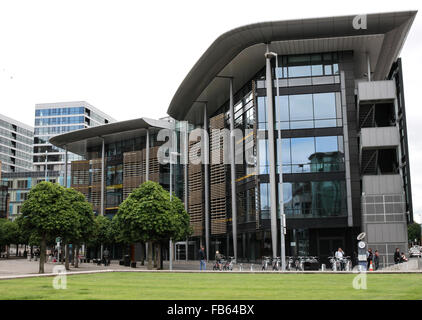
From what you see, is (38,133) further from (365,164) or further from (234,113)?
(365,164)

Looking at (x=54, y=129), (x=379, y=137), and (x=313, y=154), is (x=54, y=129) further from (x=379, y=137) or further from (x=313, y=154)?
(x=379, y=137)

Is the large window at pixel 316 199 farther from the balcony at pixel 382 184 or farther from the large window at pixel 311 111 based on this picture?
the large window at pixel 311 111

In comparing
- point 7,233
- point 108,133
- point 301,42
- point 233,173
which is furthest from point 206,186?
point 7,233

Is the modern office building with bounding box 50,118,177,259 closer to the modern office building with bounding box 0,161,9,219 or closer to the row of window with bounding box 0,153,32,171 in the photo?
the modern office building with bounding box 0,161,9,219

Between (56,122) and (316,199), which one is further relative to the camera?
(56,122)

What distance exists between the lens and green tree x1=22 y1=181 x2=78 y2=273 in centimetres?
3241

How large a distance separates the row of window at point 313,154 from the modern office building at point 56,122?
104557 millimetres

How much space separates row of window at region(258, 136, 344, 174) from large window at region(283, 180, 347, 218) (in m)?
1.21

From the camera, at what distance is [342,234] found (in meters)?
39.9

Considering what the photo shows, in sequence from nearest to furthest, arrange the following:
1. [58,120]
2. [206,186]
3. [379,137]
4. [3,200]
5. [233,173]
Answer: [379,137]
[233,173]
[206,186]
[3,200]
[58,120]

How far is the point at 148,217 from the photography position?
38219 millimetres

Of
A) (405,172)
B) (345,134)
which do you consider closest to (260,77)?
(345,134)

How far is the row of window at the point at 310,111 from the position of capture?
40.6 m

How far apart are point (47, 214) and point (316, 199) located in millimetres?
20253
